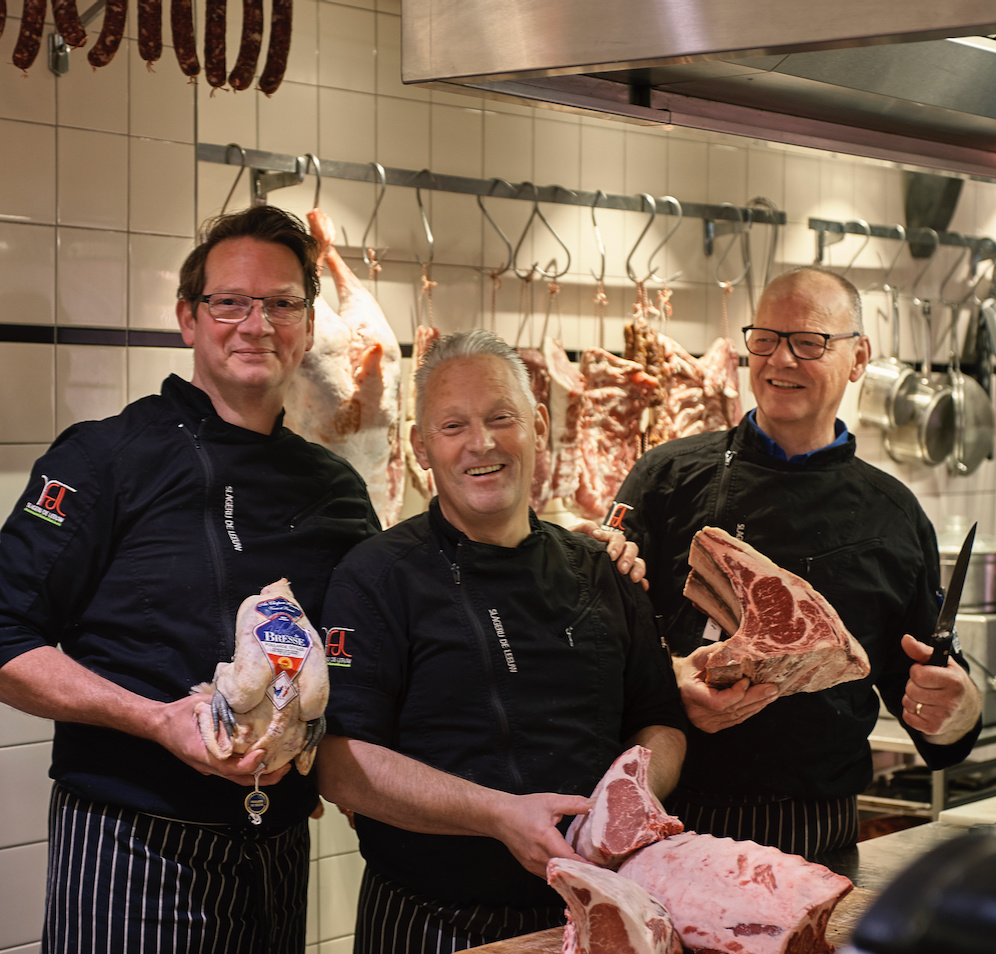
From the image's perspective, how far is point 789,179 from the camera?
5.13 m

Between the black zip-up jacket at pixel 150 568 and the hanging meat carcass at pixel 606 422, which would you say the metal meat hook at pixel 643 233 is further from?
the black zip-up jacket at pixel 150 568

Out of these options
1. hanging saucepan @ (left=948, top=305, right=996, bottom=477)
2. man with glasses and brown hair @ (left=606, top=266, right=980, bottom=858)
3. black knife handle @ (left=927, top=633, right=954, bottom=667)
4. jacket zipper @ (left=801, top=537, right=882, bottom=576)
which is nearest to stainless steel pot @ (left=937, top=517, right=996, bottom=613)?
hanging saucepan @ (left=948, top=305, right=996, bottom=477)

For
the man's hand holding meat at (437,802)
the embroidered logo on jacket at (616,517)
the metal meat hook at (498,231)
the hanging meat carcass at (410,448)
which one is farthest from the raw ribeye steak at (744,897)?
the metal meat hook at (498,231)

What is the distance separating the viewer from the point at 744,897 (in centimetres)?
167

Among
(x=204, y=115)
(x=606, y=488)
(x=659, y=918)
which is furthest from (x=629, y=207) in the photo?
(x=659, y=918)

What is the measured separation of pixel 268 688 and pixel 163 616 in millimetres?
485

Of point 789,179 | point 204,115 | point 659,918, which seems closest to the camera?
point 659,918

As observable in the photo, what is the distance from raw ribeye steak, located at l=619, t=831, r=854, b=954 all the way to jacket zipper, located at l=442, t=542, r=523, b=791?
33cm

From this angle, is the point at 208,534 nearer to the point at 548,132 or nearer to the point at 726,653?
the point at 726,653

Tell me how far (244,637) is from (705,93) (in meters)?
1.15

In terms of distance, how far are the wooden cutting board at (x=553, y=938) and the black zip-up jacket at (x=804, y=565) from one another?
0.62 meters

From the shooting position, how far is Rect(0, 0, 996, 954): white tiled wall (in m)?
3.22

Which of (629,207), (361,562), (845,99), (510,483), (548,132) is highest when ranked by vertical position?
(548,132)

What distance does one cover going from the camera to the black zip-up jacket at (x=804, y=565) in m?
2.52
